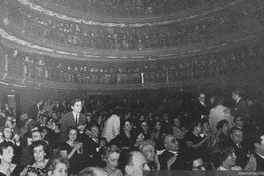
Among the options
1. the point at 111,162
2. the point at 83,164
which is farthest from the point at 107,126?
the point at 111,162

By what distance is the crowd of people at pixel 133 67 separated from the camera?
12000mm

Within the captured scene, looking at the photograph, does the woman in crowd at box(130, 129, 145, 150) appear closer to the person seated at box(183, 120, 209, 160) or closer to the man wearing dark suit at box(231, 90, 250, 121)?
the person seated at box(183, 120, 209, 160)

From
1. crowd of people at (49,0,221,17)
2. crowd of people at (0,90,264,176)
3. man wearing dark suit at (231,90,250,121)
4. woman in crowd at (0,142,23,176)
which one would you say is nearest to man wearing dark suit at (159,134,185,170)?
crowd of people at (0,90,264,176)

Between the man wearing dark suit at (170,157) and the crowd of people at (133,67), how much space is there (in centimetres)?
778

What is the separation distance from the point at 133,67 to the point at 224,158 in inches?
488

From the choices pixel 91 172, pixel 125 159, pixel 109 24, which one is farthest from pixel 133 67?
pixel 91 172

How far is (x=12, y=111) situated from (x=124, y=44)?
22.2 feet

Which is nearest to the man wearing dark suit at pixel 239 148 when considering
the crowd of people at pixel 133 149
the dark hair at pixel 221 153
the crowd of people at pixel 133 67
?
the crowd of people at pixel 133 149

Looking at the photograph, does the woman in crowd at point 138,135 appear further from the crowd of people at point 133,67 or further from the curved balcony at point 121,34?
the curved balcony at point 121,34

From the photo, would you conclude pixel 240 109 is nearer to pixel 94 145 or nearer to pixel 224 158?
pixel 224 158

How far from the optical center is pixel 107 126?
6.50m

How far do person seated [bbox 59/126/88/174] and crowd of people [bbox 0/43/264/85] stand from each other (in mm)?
6697

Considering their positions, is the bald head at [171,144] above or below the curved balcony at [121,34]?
below

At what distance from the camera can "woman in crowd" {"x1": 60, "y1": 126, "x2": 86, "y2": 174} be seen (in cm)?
439
